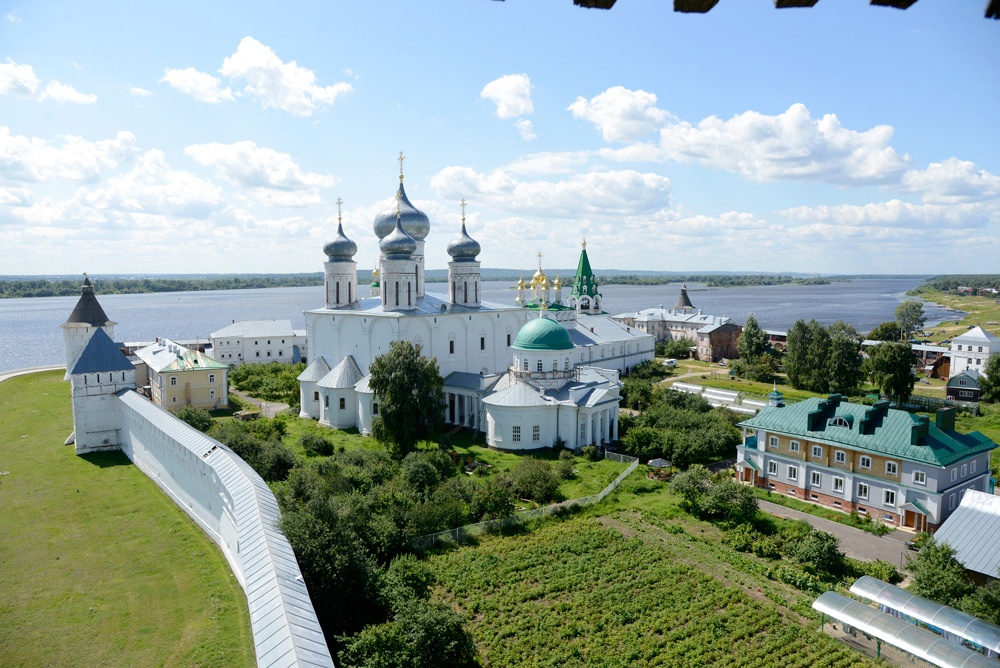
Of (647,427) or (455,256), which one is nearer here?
(647,427)

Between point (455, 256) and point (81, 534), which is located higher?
point (455, 256)

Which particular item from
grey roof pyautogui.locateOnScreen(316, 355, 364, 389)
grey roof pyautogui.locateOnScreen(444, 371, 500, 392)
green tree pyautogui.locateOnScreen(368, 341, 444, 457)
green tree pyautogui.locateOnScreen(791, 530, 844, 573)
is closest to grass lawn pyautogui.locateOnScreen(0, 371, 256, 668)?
green tree pyautogui.locateOnScreen(368, 341, 444, 457)

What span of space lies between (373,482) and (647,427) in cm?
1185

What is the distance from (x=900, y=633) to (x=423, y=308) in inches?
920

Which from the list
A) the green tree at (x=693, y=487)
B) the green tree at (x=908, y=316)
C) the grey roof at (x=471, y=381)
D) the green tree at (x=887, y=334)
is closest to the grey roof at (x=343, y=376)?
the grey roof at (x=471, y=381)

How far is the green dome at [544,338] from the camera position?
27.8 meters

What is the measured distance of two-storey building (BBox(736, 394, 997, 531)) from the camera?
18.4 m

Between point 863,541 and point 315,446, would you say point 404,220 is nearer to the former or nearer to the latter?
point 315,446

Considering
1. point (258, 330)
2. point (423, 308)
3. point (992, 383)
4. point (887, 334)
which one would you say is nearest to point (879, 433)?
point (423, 308)

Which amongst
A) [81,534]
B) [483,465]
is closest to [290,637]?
[81,534]

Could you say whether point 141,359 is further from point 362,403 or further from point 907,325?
point 907,325

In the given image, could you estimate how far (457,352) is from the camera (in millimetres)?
32406

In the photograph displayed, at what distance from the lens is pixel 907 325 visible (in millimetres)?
67062

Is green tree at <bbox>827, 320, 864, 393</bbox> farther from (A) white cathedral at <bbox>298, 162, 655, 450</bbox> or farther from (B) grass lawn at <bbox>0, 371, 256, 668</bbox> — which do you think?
(B) grass lawn at <bbox>0, 371, 256, 668</bbox>
